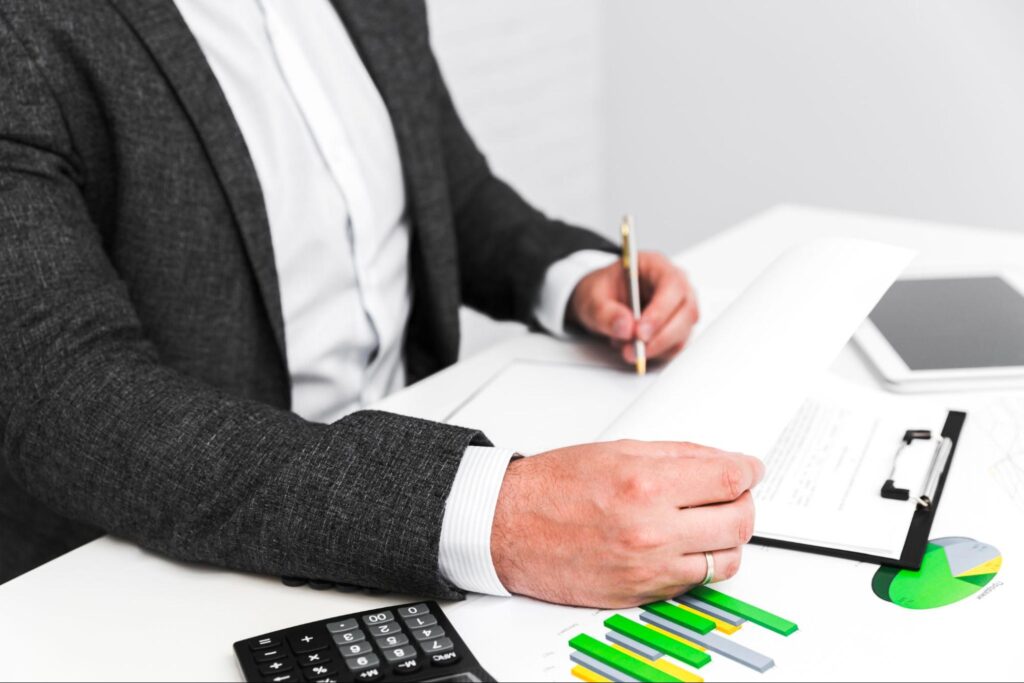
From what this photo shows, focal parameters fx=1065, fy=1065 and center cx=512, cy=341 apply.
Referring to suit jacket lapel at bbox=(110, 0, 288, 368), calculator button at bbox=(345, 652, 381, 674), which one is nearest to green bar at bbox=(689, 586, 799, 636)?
calculator button at bbox=(345, 652, 381, 674)

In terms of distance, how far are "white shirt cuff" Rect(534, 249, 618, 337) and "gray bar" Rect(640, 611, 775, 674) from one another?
540 millimetres

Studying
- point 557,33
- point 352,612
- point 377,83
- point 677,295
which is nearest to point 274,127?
point 377,83

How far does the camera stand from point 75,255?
79 cm

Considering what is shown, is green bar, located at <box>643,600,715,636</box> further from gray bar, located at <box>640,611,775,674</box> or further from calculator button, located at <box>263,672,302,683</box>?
calculator button, located at <box>263,672,302,683</box>

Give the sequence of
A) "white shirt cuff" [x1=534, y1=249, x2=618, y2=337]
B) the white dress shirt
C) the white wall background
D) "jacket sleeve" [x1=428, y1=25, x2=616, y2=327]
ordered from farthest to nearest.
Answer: the white wall background, "jacket sleeve" [x1=428, y1=25, x2=616, y2=327], "white shirt cuff" [x1=534, y1=249, x2=618, y2=337], the white dress shirt

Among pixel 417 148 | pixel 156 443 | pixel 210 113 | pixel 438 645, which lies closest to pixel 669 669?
pixel 438 645

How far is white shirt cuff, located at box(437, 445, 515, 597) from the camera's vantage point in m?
0.67

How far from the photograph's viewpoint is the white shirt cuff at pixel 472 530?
67cm

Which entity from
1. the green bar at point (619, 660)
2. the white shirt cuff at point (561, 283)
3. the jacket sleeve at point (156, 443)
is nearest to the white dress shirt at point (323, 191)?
the white shirt cuff at point (561, 283)

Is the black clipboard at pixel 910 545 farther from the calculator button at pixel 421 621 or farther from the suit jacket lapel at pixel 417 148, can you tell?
the suit jacket lapel at pixel 417 148

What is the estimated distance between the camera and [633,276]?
106 cm

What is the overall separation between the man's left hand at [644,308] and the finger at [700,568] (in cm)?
40

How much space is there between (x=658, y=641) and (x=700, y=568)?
0.18 ft

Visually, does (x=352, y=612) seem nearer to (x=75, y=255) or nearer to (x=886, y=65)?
(x=75, y=255)
